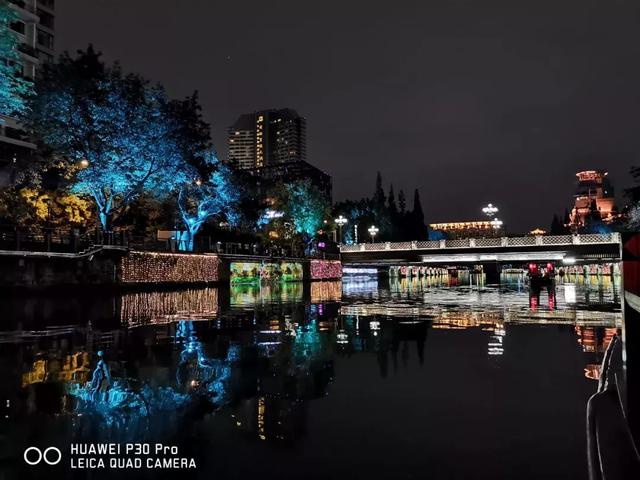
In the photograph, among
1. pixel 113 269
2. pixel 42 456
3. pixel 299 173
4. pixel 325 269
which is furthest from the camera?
pixel 299 173

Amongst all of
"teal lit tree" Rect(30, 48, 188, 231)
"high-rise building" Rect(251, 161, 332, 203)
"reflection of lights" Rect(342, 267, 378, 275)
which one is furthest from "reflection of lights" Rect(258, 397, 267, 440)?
"high-rise building" Rect(251, 161, 332, 203)

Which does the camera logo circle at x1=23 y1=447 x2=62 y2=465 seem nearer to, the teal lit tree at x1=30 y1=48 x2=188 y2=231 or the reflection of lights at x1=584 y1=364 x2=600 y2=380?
the reflection of lights at x1=584 y1=364 x2=600 y2=380

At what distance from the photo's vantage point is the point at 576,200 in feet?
656

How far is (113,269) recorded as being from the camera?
121ft

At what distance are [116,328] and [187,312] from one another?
6.19 metres

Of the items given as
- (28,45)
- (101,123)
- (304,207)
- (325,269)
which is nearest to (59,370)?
(101,123)

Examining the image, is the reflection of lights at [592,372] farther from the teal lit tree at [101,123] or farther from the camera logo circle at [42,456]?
the teal lit tree at [101,123]

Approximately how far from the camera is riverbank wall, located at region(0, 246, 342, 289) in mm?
30531

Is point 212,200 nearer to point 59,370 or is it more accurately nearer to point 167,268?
point 167,268

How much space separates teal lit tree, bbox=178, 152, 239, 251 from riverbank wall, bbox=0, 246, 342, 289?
12.9 ft

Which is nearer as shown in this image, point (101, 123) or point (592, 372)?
point (592, 372)

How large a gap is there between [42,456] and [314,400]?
3336 mm

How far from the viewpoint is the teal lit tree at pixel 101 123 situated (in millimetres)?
34250

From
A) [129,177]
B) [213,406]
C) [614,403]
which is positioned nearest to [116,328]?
[213,406]
